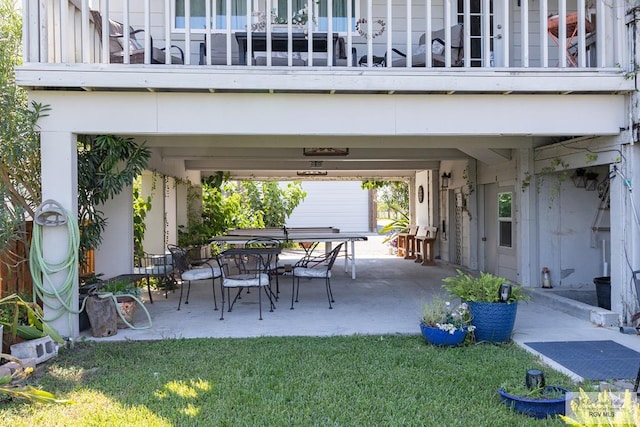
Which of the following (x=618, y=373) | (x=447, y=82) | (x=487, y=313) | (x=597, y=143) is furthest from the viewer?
(x=597, y=143)

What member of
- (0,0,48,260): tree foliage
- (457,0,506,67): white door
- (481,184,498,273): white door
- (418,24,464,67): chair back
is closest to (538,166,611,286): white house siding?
(481,184,498,273): white door

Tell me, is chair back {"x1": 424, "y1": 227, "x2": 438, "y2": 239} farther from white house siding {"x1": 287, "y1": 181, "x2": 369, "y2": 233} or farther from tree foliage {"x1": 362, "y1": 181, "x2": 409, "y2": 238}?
white house siding {"x1": 287, "y1": 181, "x2": 369, "y2": 233}

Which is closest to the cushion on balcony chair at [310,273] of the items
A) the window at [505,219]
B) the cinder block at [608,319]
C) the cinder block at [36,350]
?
the cinder block at [36,350]

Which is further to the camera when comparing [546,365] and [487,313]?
[487,313]

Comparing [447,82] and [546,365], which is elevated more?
[447,82]

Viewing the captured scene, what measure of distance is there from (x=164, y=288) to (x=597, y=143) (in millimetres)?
6726

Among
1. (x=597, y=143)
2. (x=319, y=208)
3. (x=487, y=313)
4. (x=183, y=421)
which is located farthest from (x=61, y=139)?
(x=319, y=208)

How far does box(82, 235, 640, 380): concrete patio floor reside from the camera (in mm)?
5523

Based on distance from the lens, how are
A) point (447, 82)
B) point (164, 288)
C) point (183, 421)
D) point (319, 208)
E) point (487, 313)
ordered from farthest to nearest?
point (319, 208), point (164, 288), point (447, 82), point (487, 313), point (183, 421)

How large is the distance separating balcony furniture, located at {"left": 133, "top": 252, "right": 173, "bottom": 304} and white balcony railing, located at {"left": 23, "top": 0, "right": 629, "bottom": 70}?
302cm

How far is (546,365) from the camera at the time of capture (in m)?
4.39

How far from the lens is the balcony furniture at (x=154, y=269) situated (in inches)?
293

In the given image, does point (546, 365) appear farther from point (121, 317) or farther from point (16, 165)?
point (16, 165)

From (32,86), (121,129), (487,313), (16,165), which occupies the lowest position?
(487,313)
